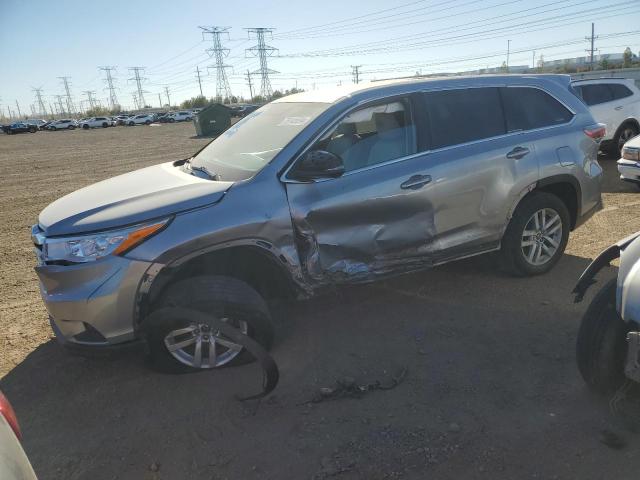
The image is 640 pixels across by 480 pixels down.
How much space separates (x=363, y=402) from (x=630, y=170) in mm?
6877

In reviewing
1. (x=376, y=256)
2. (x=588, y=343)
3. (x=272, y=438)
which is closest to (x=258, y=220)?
(x=376, y=256)

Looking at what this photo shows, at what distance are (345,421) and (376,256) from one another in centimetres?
131

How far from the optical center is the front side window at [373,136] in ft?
12.5

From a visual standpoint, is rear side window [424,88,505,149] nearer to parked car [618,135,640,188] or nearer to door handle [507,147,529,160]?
door handle [507,147,529,160]

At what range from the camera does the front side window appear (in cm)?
381

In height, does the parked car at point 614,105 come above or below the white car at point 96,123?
below

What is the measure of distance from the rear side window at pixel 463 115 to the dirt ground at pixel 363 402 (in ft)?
4.63

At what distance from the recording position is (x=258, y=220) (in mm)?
3346

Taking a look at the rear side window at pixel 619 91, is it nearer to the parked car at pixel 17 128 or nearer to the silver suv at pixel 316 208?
the silver suv at pixel 316 208

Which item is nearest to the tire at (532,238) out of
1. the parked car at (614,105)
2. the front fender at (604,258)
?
the front fender at (604,258)

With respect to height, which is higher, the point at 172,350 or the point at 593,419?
the point at 172,350

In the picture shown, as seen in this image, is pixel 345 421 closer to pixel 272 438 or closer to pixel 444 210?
pixel 272 438

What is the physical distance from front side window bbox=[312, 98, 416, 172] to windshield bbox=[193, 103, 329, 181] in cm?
23

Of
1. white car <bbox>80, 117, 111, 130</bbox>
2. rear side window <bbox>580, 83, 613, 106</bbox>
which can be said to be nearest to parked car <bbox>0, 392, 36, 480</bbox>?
rear side window <bbox>580, 83, 613, 106</bbox>
